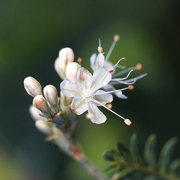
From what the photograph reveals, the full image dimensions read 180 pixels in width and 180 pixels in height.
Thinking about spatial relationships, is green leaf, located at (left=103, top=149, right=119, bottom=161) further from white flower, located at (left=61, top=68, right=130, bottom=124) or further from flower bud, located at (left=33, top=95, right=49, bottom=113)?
flower bud, located at (left=33, top=95, right=49, bottom=113)

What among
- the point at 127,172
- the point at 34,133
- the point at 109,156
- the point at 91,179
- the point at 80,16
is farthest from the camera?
the point at 80,16

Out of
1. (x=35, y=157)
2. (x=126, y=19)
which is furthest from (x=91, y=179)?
(x=126, y=19)

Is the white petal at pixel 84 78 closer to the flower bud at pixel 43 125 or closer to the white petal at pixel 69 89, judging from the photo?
the white petal at pixel 69 89

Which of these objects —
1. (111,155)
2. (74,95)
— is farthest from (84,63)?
(111,155)

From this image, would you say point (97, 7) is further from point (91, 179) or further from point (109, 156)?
point (109, 156)

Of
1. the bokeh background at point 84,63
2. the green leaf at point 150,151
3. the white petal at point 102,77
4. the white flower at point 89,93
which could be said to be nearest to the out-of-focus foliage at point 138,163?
the green leaf at point 150,151
